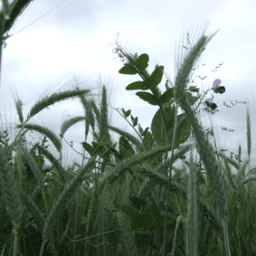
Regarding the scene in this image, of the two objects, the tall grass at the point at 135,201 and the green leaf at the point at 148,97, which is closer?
the tall grass at the point at 135,201

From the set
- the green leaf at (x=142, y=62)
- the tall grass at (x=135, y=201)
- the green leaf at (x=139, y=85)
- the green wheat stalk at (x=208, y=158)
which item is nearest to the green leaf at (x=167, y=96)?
the tall grass at (x=135, y=201)

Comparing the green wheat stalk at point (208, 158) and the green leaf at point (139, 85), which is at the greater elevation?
the green leaf at point (139, 85)

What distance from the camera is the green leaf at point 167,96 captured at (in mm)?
2031

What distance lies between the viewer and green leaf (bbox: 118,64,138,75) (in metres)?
2.13

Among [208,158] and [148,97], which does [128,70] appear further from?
[208,158]

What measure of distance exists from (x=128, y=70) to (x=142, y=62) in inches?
5.2

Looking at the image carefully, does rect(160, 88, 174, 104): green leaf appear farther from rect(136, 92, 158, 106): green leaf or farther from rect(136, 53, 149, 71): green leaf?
rect(136, 53, 149, 71): green leaf

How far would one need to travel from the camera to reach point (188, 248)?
2.49 feet

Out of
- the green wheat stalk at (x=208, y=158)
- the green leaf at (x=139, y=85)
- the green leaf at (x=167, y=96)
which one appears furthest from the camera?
the green leaf at (x=139, y=85)

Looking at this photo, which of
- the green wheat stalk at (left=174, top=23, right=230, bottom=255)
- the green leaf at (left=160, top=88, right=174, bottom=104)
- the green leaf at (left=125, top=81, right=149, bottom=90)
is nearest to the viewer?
the green wheat stalk at (left=174, top=23, right=230, bottom=255)

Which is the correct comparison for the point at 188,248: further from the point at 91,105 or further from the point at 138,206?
the point at 91,105

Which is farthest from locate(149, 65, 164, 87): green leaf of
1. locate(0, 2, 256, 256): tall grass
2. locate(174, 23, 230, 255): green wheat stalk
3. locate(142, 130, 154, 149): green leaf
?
locate(174, 23, 230, 255): green wheat stalk

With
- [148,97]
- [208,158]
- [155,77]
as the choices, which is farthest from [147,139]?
[208,158]

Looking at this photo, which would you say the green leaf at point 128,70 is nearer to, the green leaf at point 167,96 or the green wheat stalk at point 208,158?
the green leaf at point 167,96
